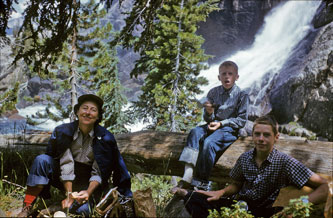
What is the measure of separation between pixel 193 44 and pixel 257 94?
42.9 ft

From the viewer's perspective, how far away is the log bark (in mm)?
3402

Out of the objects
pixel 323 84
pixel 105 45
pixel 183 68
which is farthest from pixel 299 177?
pixel 323 84

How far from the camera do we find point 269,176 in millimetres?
2564

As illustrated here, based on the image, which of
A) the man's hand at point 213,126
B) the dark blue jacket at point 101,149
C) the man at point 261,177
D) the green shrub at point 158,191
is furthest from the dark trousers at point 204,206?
the man's hand at point 213,126

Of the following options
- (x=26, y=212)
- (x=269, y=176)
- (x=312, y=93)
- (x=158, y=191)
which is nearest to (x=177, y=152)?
(x=158, y=191)

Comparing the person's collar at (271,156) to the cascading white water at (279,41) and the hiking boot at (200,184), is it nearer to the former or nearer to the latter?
the hiking boot at (200,184)

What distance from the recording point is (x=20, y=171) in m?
5.04

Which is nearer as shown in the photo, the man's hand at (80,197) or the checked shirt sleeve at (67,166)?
the man's hand at (80,197)

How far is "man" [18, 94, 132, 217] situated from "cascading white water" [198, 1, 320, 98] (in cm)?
1949

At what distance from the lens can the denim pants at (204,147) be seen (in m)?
3.34

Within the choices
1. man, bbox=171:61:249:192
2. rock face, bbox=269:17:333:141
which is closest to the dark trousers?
man, bbox=171:61:249:192

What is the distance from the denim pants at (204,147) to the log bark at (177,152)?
27 cm

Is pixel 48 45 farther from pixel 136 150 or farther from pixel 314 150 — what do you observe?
pixel 314 150

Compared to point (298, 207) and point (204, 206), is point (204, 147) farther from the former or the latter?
point (298, 207)
